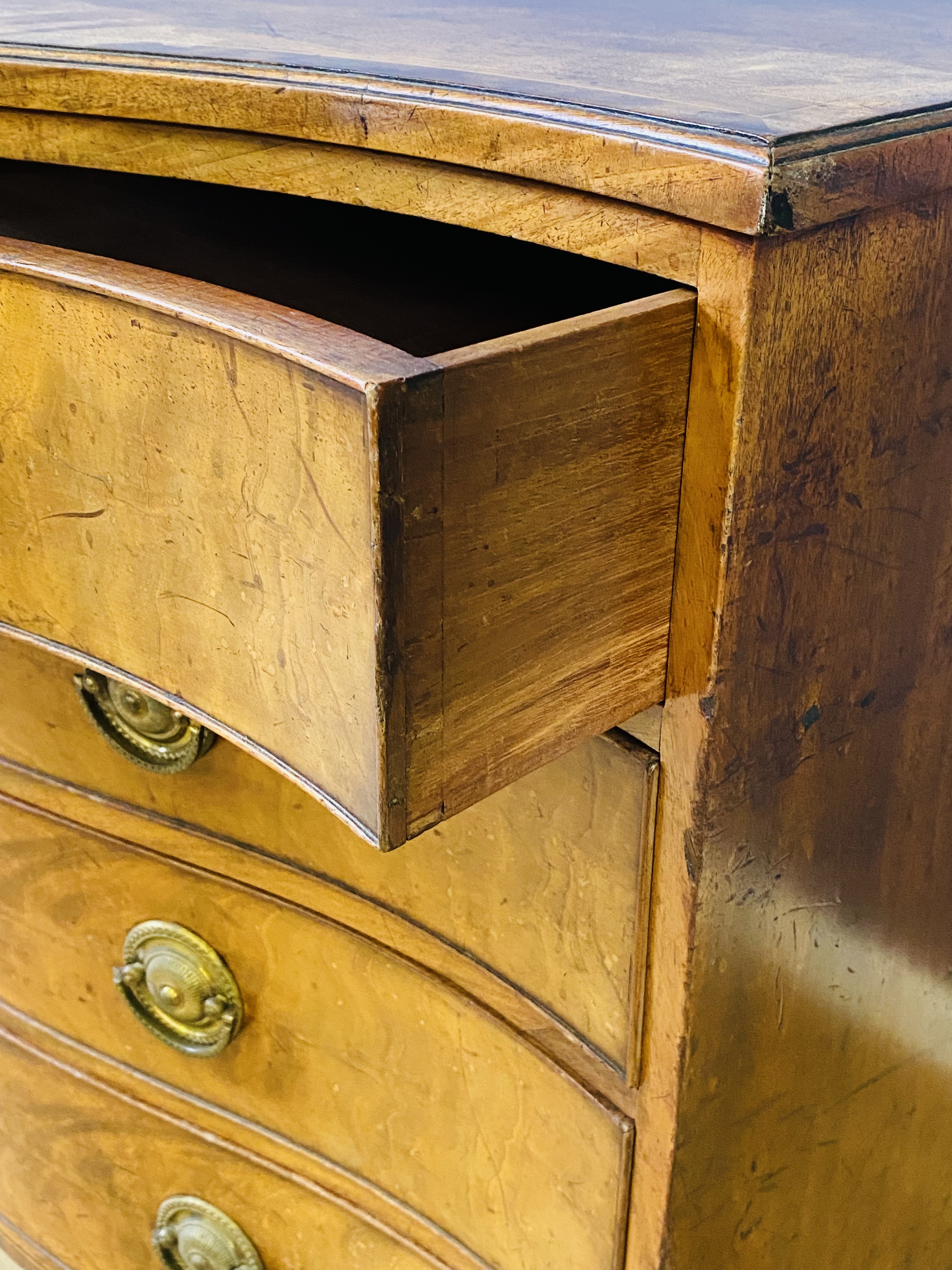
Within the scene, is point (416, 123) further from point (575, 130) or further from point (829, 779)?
point (829, 779)

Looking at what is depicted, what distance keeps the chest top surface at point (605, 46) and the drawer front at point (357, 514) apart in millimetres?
84

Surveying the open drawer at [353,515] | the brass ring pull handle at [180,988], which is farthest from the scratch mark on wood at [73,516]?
the brass ring pull handle at [180,988]

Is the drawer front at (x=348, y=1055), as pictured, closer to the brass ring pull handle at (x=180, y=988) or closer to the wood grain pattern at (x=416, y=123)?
the brass ring pull handle at (x=180, y=988)

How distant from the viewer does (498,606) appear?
1.43 ft

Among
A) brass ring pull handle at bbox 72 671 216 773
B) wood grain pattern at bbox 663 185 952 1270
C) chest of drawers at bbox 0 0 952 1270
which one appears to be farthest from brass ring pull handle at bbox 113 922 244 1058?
wood grain pattern at bbox 663 185 952 1270

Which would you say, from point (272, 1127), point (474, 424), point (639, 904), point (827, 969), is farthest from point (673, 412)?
point (272, 1127)

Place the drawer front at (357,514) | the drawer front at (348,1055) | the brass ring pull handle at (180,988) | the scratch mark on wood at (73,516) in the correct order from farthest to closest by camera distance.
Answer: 1. the brass ring pull handle at (180,988)
2. the drawer front at (348,1055)
3. the scratch mark on wood at (73,516)
4. the drawer front at (357,514)

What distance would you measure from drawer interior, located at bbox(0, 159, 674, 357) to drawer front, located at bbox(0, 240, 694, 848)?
0.14 meters

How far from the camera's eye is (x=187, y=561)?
0.48 metres

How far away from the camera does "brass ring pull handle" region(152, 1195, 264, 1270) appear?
90cm

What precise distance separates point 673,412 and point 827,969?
320 millimetres

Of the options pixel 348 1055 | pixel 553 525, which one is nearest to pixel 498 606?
pixel 553 525

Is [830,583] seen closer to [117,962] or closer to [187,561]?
[187,561]

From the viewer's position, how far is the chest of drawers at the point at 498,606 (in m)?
0.43
